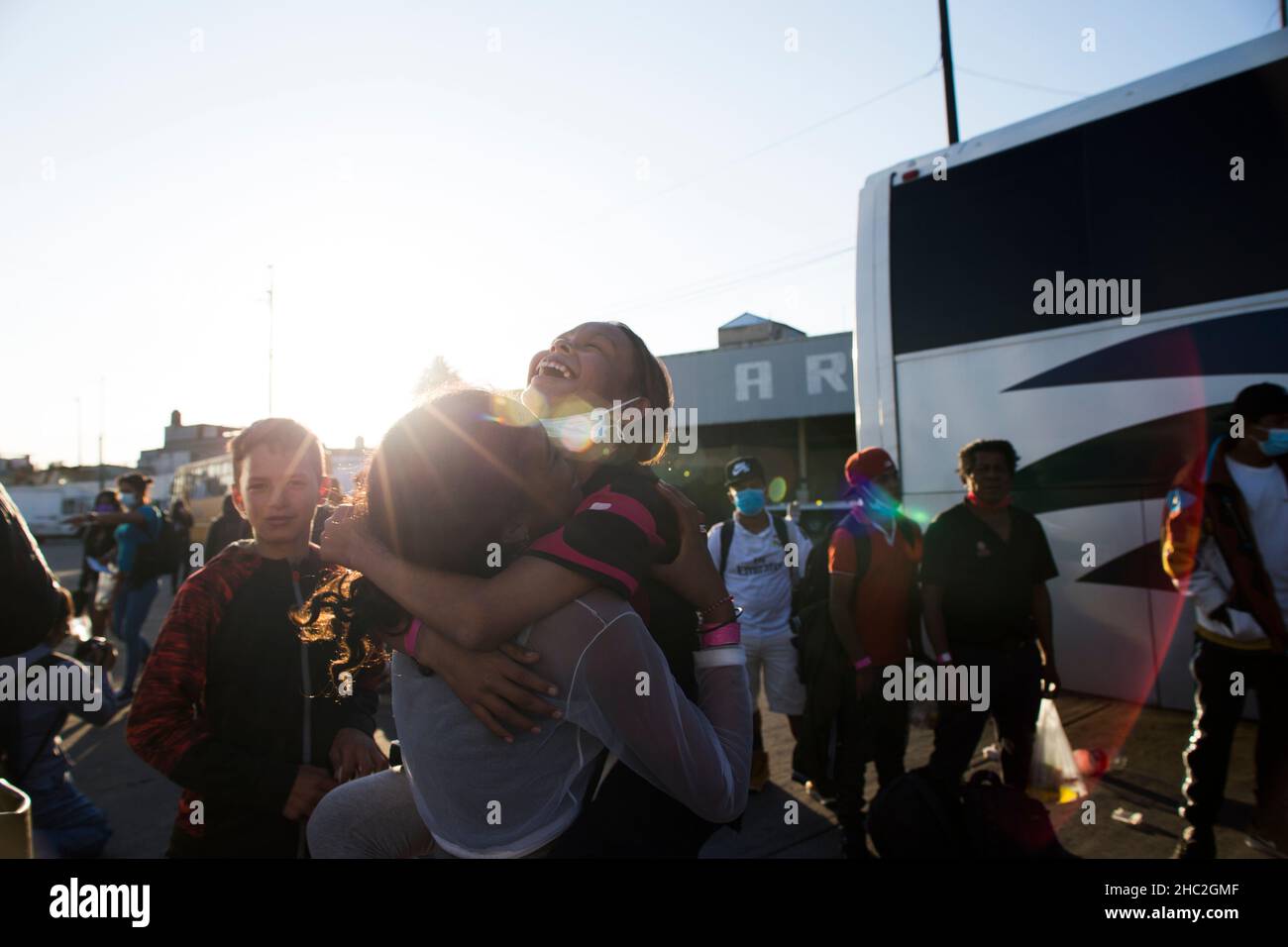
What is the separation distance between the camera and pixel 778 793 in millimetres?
4891

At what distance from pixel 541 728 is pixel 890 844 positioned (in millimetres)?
2557

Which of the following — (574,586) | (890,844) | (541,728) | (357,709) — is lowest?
(890,844)

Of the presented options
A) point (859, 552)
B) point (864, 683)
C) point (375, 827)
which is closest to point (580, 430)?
point (375, 827)

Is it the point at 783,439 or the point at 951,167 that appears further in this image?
the point at 783,439

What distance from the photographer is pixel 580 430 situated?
5.18ft

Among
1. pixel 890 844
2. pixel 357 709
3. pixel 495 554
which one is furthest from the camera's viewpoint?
pixel 890 844

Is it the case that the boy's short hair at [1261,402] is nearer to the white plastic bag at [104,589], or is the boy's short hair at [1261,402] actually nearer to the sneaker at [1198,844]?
the sneaker at [1198,844]

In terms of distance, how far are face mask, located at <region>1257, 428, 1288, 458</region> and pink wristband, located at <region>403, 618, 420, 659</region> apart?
4.11 m

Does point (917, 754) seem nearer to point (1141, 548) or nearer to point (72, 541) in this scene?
point (1141, 548)

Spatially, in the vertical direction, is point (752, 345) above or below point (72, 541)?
above

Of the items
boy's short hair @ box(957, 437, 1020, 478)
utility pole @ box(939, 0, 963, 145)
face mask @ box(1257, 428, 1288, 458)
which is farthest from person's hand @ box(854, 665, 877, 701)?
utility pole @ box(939, 0, 963, 145)

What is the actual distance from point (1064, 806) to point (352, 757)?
4.01 m

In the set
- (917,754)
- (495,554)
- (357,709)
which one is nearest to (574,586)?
(495,554)

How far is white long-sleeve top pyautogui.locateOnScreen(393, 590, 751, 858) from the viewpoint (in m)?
1.16
